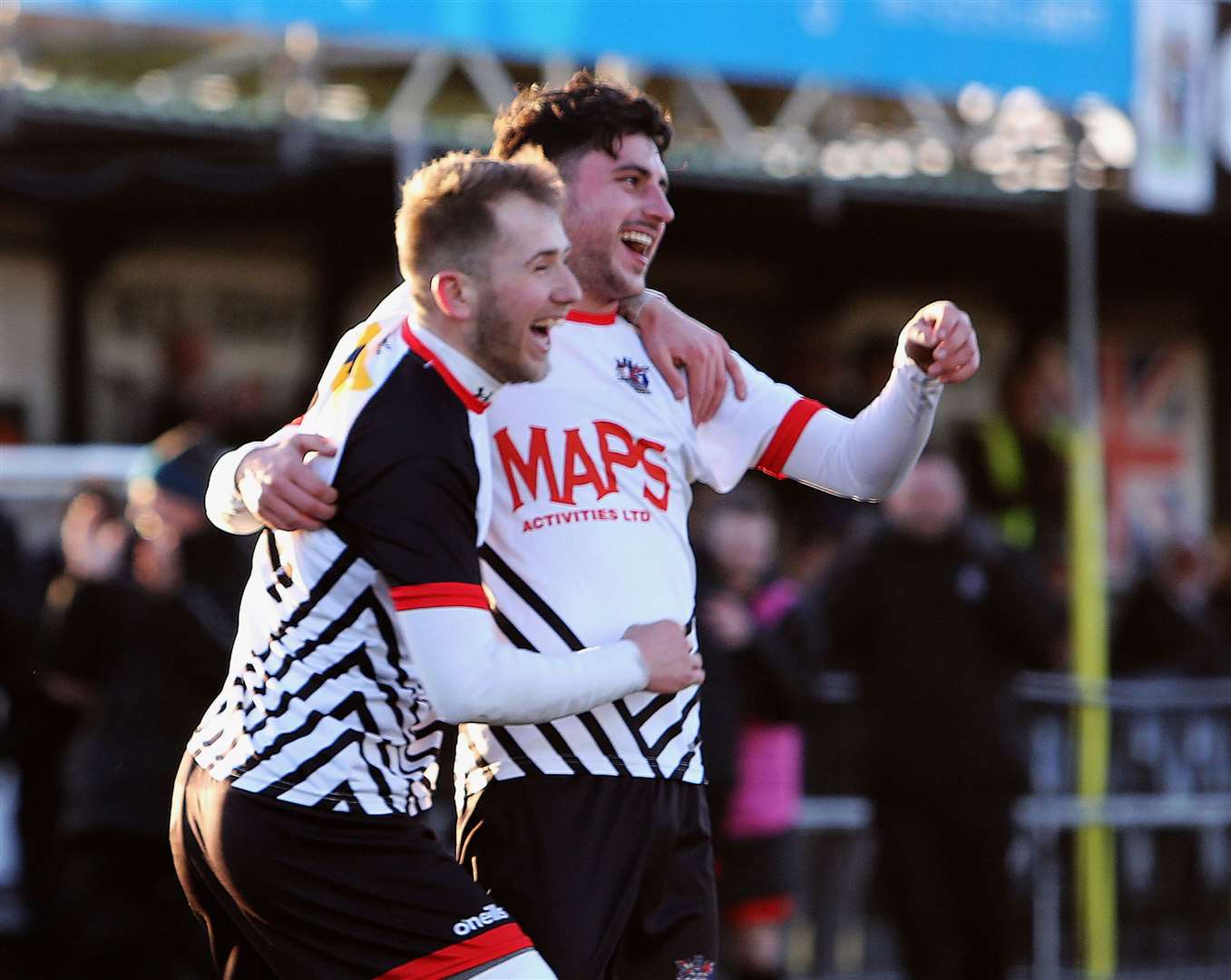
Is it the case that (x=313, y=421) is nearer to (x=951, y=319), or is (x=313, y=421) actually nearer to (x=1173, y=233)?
(x=951, y=319)

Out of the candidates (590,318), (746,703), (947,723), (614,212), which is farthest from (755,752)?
(614,212)

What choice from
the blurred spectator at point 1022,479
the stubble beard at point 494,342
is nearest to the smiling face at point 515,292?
the stubble beard at point 494,342

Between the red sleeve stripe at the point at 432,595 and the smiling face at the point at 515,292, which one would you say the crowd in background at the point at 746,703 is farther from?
the red sleeve stripe at the point at 432,595

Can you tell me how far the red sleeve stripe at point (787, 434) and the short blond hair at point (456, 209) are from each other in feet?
2.58

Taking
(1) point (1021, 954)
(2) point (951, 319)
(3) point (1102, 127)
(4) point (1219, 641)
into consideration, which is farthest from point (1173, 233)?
(2) point (951, 319)

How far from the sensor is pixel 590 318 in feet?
13.1

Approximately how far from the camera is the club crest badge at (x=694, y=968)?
381 cm

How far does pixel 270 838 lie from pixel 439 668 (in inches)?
16.8

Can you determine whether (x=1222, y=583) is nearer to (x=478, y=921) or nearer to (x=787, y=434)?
(x=787, y=434)

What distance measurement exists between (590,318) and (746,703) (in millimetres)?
3602

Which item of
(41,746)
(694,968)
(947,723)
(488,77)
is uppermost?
(488,77)

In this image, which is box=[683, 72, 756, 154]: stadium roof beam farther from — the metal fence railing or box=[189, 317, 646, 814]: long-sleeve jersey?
box=[189, 317, 646, 814]: long-sleeve jersey

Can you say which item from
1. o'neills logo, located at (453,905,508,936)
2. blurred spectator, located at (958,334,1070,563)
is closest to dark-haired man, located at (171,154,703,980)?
o'neills logo, located at (453,905,508,936)

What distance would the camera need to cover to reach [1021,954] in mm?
9055
